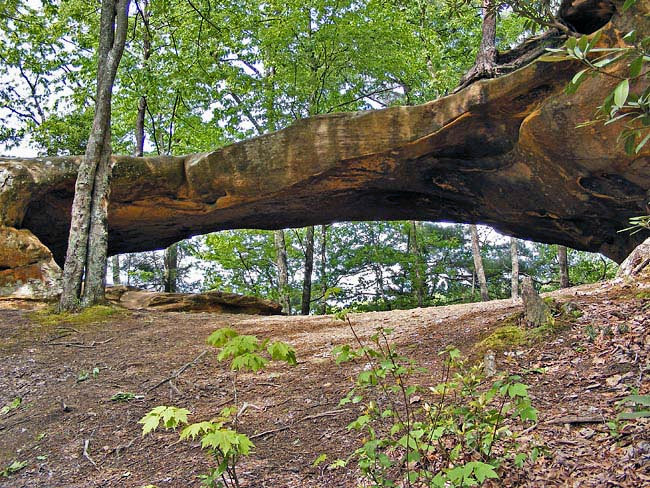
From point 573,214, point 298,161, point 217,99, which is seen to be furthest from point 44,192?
point 573,214

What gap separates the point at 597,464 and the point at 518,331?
227cm

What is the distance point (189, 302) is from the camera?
11266 mm

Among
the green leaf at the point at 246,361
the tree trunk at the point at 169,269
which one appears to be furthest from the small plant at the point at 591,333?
the tree trunk at the point at 169,269

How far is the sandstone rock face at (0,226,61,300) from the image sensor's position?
884cm

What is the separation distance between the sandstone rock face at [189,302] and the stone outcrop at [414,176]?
1297 millimetres

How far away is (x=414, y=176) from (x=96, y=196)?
5.62 metres

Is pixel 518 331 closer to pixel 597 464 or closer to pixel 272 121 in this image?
pixel 597 464

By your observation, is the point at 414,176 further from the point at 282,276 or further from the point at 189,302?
the point at 282,276

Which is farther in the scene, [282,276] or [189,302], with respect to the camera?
[282,276]

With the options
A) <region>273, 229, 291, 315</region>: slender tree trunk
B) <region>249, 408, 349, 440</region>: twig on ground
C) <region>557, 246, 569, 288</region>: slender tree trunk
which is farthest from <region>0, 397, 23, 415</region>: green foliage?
<region>557, 246, 569, 288</region>: slender tree trunk

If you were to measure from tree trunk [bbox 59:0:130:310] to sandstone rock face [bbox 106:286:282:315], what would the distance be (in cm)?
217

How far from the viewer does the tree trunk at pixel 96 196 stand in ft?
27.1

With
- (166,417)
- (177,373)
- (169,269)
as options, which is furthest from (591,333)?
(169,269)

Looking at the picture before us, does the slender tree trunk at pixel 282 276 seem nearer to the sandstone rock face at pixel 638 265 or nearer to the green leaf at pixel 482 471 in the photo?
the sandstone rock face at pixel 638 265
